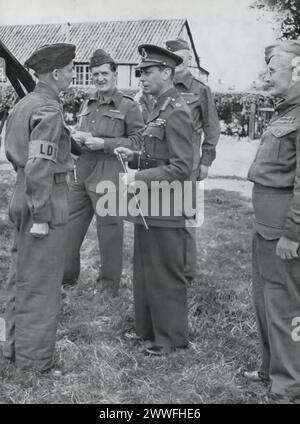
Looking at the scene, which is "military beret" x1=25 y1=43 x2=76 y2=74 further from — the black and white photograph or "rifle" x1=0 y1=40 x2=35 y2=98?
"rifle" x1=0 y1=40 x2=35 y2=98

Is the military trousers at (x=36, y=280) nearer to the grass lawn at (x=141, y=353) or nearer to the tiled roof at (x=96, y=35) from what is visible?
the grass lawn at (x=141, y=353)

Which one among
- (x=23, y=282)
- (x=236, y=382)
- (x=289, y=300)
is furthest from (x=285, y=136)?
(x=23, y=282)

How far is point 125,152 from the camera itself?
379cm

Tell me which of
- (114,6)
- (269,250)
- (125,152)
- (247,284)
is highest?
(114,6)

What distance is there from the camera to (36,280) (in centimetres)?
332

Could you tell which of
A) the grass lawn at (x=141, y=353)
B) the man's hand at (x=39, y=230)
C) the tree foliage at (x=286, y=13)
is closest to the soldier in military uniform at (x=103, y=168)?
the grass lawn at (x=141, y=353)

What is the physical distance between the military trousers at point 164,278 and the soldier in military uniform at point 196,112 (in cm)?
138

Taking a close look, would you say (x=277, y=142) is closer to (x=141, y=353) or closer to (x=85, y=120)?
(x=141, y=353)

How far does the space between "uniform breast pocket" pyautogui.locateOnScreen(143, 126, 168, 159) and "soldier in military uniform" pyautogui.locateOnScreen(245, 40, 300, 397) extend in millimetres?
699

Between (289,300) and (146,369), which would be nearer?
(289,300)

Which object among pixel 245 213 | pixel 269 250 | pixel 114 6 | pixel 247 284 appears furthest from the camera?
pixel 245 213

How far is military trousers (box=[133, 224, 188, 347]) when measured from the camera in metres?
3.72

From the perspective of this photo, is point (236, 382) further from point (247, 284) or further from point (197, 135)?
point (197, 135)
